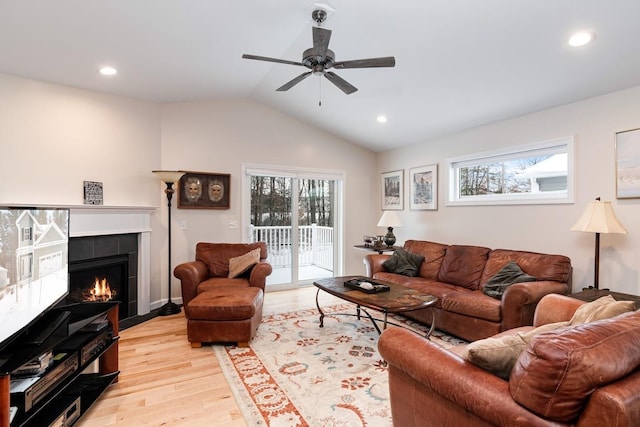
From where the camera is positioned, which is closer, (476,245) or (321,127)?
(476,245)

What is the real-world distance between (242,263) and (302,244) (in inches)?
76.1

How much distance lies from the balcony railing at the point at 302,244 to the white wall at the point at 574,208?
7.24 ft

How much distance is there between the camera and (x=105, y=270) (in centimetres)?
378

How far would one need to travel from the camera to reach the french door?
5305 millimetres

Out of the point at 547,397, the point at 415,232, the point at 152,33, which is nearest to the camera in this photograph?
the point at 547,397

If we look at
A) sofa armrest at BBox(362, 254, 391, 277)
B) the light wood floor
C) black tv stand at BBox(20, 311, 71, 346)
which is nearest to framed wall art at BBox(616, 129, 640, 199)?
sofa armrest at BBox(362, 254, 391, 277)

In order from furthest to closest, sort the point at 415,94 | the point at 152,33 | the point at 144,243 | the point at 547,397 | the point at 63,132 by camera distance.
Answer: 1. the point at 144,243
2. the point at 415,94
3. the point at 63,132
4. the point at 152,33
5. the point at 547,397

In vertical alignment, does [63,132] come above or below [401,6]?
below

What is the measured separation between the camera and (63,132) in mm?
3508

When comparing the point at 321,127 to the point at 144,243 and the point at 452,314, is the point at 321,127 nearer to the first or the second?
Answer: the point at 144,243

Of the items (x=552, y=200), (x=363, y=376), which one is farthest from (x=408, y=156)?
(x=363, y=376)

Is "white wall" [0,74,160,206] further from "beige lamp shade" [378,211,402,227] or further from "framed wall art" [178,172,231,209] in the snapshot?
"beige lamp shade" [378,211,402,227]

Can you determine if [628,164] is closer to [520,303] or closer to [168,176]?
[520,303]

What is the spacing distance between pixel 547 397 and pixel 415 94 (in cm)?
336
